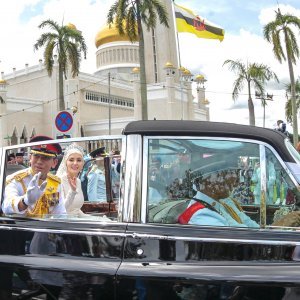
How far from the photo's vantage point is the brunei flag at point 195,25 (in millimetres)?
41562

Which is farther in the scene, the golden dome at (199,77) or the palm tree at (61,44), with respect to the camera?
the golden dome at (199,77)

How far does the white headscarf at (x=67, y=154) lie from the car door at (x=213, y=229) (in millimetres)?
707

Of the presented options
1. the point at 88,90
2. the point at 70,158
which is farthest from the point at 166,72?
the point at 70,158

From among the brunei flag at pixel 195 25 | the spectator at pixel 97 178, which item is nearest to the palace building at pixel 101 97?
the brunei flag at pixel 195 25

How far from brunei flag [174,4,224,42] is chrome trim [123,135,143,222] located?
4064 centimetres

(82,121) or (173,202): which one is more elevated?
(82,121)

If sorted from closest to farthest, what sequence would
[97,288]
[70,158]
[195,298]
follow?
[195,298] < [97,288] < [70,158]

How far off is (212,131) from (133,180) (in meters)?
0.51

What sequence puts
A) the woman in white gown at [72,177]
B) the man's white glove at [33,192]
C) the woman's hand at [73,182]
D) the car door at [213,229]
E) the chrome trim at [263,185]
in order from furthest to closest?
1. the woman's hand at [73,182]
2. the woman in white gown at [72,177]
3. the man's white glove at [33,192]
4. the chrome trim at [263,185]
5. the car door at [213,229]

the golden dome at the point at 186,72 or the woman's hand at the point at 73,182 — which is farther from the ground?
the golden dome at the point at 186,72

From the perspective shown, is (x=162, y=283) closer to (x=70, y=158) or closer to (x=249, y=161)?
(x=249, y=161)

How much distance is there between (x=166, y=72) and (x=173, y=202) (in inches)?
2293

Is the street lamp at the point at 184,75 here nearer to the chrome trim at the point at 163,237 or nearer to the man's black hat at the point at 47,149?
the man's black hat at the point at 47,149

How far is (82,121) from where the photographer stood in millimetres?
64375
